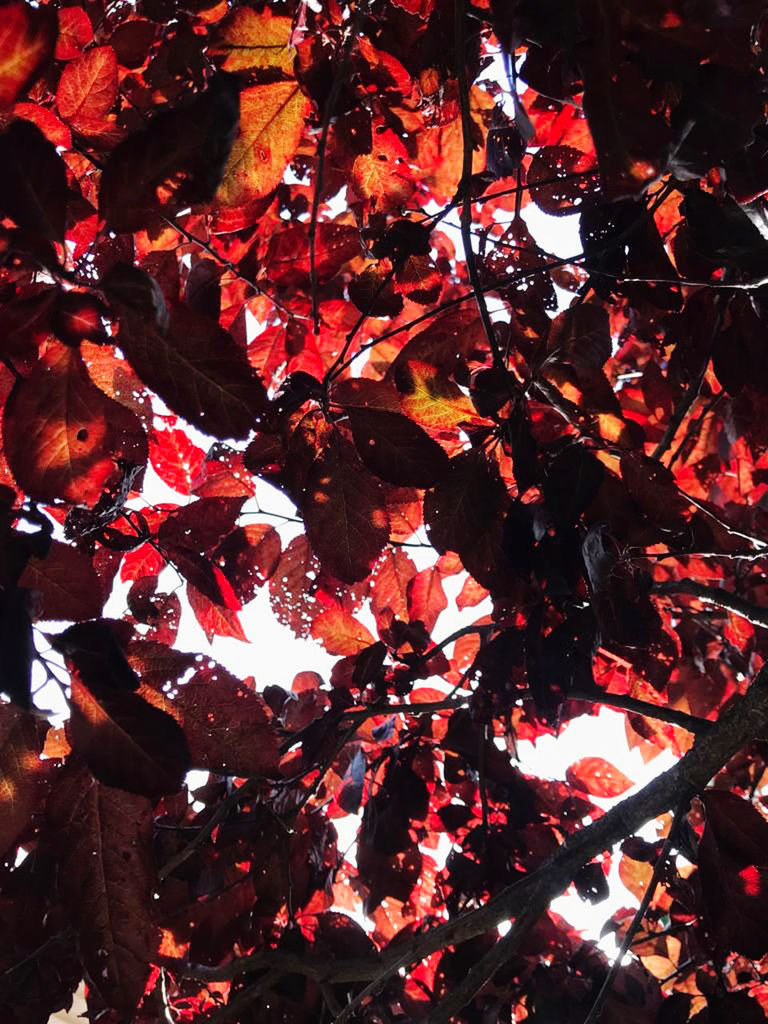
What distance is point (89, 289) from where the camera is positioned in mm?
698

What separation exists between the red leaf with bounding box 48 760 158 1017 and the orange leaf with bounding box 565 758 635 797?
53.1 inches

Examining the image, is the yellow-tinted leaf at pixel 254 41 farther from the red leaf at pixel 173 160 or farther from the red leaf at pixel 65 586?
the red leaf at pixel 65 586

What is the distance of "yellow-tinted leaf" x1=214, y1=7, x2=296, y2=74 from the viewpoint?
926mm

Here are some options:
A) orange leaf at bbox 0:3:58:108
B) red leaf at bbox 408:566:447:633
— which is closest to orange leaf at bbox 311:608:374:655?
red leaf at bbox 408:566:447:633

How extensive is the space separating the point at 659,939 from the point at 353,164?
1949mm

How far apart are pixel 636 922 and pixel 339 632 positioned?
90cm

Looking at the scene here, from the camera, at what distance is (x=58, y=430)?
74 cm

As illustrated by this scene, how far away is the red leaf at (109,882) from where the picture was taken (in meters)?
0.86

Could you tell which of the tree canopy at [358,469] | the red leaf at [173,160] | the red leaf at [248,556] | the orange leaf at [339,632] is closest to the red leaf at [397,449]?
the tree canopy at [358,469]

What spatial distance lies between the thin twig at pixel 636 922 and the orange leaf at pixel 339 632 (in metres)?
0.81

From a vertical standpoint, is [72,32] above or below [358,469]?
above

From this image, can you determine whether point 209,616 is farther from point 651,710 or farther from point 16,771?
point 651,710

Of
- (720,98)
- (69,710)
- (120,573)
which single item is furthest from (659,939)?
(720,98)

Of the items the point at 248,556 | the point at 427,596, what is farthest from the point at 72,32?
the point at 427,596
